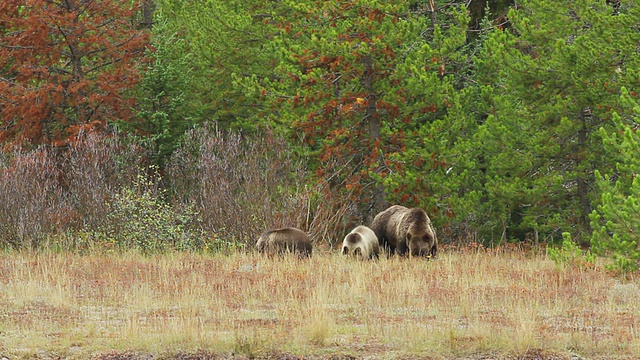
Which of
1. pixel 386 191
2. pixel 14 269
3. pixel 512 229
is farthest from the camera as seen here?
pixel 512 229

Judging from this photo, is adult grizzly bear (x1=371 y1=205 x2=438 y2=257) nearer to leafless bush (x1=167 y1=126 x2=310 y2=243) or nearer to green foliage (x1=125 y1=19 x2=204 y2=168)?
leafless bush (x1=167 y1=126 x2=310 y2=243)

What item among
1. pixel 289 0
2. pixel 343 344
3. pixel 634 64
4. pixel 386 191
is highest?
pixel 289 0

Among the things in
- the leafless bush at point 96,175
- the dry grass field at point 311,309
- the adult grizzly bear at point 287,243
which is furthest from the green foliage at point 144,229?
the adult grizzly bear at point 287,243

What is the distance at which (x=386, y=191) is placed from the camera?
68.8 feet

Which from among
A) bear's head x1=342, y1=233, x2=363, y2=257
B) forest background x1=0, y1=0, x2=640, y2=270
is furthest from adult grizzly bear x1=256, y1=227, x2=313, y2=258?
forest background x1=0, y1=0, x2=640, y2=270

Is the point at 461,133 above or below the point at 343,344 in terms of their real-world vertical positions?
above

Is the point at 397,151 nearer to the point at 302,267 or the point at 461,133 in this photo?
the point at 461,133

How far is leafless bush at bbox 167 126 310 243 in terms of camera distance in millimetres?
19297

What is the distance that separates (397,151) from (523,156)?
2855 mm

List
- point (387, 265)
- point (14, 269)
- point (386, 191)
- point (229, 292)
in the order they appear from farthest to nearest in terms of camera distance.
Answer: point (386, 191)
point (387, 265)
point (14, 269)
point (229, 292)

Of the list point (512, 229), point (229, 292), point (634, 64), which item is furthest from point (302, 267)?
point (512, 229)

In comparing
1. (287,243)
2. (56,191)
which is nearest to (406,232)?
→ (287,243)

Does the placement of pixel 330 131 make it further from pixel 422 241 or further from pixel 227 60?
pixel 227 60

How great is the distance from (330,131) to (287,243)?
198 inches
